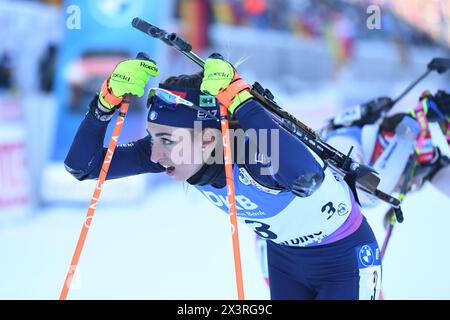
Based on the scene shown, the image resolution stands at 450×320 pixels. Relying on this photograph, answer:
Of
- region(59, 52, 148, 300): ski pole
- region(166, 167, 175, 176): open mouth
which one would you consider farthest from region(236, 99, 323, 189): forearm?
region(59, 52, 148, 300): ski pole

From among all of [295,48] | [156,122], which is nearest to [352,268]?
[156,122]

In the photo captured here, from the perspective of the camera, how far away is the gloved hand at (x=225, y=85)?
2320 mm

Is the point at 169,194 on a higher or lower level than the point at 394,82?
lower

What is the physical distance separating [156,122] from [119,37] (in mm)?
4803

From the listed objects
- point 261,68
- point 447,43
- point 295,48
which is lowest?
point 261,68

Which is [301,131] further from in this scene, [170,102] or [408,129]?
[408,129]

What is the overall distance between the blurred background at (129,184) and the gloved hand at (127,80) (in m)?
0.51

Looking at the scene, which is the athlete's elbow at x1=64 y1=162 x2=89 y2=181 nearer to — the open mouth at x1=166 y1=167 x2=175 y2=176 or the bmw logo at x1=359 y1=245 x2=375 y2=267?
the open mouth at x1=166 y1=167 x2=175 y2=176

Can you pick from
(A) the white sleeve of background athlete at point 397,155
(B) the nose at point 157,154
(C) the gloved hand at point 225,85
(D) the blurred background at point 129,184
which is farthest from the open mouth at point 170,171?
(A) the white sleeve of background athlete at point 397,155

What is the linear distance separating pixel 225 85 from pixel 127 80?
397mm

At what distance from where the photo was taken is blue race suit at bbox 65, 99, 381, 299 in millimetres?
2467

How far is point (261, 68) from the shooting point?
10086 millimetres

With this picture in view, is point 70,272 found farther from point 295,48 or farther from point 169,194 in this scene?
point 295,48

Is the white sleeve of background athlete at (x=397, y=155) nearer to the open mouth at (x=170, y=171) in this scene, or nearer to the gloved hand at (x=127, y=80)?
the open mouth at (x=170, y=171)
